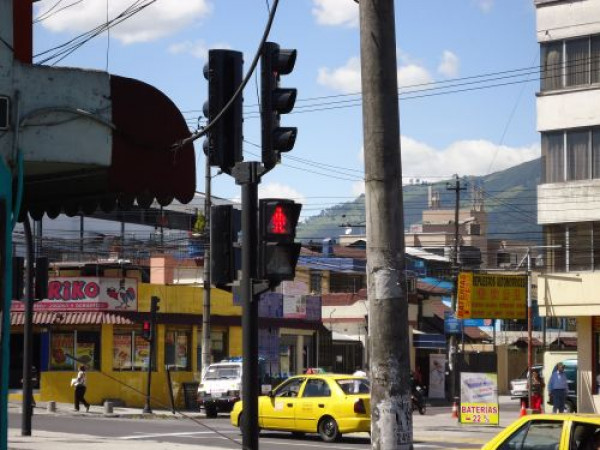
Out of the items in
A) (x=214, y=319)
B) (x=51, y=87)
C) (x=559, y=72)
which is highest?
(x=559, y=72)

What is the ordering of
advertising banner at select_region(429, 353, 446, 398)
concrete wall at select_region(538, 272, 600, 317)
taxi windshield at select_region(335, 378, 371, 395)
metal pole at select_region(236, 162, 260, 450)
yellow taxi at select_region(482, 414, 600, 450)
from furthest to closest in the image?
advertising banner at select_region(429, 353, 446, 398), concrete wall at select_region(538, 272, 600, 317), taxi windshield at select_region(335, 378, 371, 395), yellow taxi at select_region(482, 414, 600, 450), metal pole at select_region(236, 162, 260, 450)

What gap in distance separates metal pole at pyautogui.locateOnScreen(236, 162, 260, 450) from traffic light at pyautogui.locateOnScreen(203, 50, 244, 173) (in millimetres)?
271

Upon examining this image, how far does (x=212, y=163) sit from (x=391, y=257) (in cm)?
375

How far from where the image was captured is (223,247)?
12.6 metres

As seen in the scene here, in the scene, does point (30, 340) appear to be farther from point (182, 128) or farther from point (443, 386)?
point (443, 386)

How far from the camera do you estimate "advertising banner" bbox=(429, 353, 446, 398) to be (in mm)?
61688

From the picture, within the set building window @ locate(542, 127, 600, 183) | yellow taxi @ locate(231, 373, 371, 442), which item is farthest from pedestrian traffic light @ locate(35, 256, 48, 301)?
building window @ locate(542, 127, 600, 183)

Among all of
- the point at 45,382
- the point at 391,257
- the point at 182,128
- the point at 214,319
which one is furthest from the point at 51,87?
the point at 214,319

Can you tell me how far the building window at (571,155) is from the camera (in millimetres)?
37094

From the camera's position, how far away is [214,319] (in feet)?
171

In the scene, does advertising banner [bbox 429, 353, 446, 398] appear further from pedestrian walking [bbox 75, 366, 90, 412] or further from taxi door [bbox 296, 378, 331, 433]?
taxi door [bbox 296, 378, 331, 433]

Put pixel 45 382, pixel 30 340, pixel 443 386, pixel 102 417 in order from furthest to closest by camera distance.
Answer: pixel 443 386 < pixel 45 382 < pixel 102 417 < pixel 30 340

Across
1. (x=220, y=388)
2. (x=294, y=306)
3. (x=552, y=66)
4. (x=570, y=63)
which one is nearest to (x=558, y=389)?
(x=570, y=63)

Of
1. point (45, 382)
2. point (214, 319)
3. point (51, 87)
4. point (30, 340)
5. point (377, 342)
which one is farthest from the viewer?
point (214, 319)
